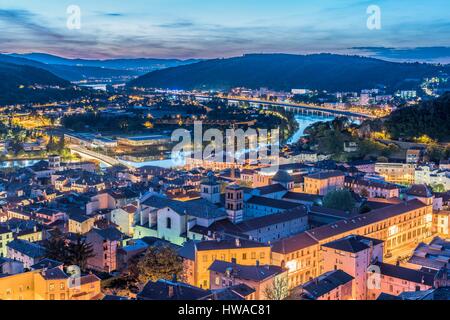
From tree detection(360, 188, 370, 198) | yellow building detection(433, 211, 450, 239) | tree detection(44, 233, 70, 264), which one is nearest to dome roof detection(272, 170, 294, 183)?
tree detection(360, 188, 370, 198)

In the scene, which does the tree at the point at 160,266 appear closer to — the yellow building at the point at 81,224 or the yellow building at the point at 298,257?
the yellow building at the point at 298,257

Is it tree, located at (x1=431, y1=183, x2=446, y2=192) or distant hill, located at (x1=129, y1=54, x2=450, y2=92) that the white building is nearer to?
tree, located at (x1=431, y1=183, x2=446, y2=192)

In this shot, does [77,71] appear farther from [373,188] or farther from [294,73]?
[373,188]

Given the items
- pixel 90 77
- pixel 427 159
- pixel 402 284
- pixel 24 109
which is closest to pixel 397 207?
pixel 402 284

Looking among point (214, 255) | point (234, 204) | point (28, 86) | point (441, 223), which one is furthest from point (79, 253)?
point (28, 86)

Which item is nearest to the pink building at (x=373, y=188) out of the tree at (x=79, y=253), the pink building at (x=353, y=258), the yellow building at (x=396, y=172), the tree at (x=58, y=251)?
the yellow building at (x=396, y=172)

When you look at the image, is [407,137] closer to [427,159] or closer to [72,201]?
[427,159]
